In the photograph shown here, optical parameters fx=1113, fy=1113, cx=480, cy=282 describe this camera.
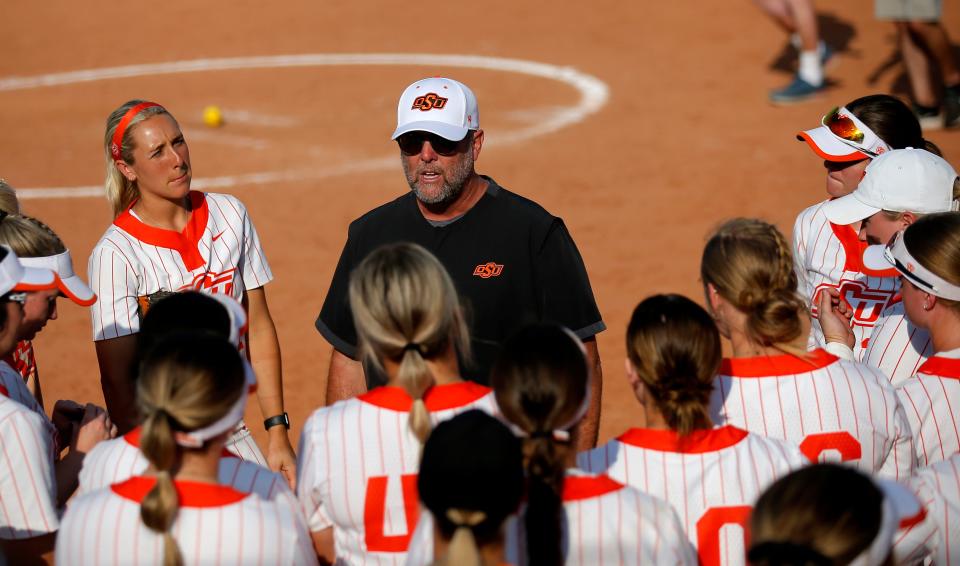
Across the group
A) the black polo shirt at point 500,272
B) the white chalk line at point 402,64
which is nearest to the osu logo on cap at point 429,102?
the black polo shirt at point 500,272

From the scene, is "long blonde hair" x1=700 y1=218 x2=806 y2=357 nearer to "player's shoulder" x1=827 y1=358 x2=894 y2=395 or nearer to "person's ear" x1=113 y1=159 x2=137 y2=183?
"player's shoulder" x1=827 y1=358 x2=894 y2=395

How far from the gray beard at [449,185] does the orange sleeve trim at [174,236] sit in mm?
1008

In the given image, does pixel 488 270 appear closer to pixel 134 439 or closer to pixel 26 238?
pixel 134 439

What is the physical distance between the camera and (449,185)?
448 cm

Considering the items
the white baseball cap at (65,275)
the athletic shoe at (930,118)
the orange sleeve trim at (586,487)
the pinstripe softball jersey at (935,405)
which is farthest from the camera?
the athletic shoe at (930,118)

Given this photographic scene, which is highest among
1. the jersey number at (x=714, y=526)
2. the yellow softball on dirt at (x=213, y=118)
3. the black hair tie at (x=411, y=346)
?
the yellow softball on dirt at (x=213, y=118)

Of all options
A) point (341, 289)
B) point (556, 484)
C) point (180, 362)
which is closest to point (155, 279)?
point (341, 289)

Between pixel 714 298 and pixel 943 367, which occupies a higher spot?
pixel 714 298

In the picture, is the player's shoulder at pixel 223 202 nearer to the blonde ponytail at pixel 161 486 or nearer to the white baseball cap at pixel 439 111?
the white baseball cap at pixel 439 111

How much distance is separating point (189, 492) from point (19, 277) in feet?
3.69

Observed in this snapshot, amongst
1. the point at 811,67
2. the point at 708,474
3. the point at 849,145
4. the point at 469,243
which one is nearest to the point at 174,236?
the point at 469,243

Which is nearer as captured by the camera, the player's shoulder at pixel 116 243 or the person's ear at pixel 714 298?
the person's ear at pixel 714 298

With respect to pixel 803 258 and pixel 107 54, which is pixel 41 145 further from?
pixel 803 258

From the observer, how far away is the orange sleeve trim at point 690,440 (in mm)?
3184
